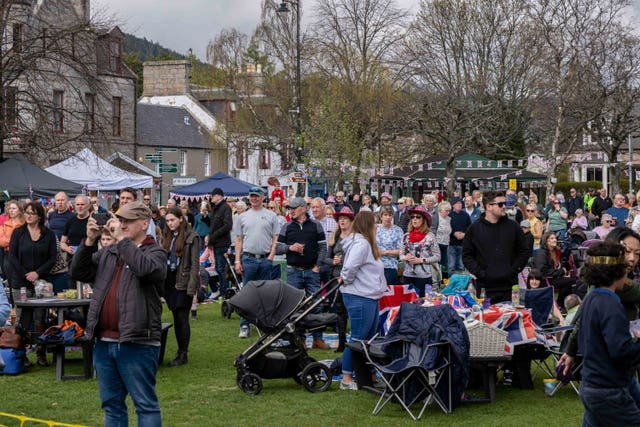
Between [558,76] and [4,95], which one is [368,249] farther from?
[558,76]

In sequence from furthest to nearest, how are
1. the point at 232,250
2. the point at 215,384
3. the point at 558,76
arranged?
the point at 558,76 < the point at 232,250 < the point at 215,384

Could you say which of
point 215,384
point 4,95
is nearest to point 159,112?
point 4,95

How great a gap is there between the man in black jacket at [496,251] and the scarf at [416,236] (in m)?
2.34

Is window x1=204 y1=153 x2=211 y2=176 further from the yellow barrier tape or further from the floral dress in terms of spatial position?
the yellow barrier tape

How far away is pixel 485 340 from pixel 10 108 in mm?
20630

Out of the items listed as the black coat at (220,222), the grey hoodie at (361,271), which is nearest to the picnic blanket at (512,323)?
the grey hoodie at (361,271)

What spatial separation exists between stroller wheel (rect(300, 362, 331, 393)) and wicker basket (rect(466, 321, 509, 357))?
1.67m

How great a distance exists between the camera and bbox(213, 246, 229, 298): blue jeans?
57.6 ft

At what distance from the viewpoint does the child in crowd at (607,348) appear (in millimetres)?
5391

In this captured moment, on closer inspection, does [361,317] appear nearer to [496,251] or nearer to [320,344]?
[496,251]

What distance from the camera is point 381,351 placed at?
885 centimetres

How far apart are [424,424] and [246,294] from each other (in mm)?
2571

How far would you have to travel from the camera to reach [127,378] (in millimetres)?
6242

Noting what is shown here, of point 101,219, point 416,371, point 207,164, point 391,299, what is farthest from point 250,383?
point 207,164
